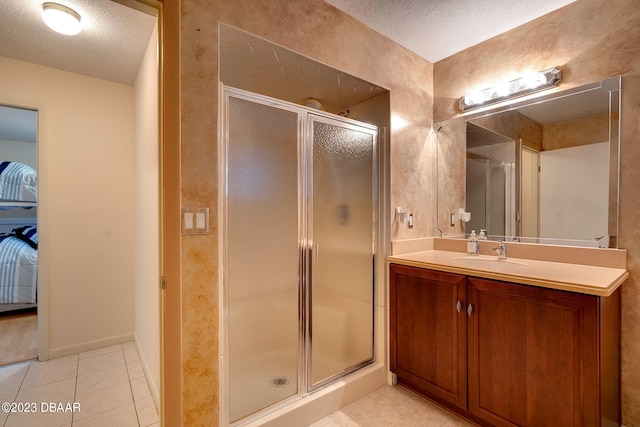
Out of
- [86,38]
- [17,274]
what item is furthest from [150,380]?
[17,274]

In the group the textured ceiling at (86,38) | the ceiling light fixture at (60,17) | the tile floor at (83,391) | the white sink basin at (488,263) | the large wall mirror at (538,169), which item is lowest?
the tile floor at (83,391)

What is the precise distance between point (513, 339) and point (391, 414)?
0.88m

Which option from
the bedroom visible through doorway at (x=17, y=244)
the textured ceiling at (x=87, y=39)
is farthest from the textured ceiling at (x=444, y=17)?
the bedroom visible through doorway at (x=17, y=244)

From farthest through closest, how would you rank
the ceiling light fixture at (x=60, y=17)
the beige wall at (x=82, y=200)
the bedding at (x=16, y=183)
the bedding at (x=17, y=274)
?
the bedding at (x=16, y=183), the bedding at (x=17, y=274), the beige wall at (x=82, y=200), the ceiling light fixture at (x=60, y=17)

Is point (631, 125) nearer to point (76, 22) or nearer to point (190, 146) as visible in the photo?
point (190, 146)

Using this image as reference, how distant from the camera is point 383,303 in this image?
2.08 meters

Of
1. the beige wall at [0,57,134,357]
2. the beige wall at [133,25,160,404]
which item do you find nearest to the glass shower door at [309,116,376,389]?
the beige wall at [133,25,160,404]

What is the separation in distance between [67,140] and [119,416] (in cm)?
227

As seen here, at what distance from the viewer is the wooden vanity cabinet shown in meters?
1.21

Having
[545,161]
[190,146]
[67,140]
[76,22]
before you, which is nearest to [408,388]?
[545,161]

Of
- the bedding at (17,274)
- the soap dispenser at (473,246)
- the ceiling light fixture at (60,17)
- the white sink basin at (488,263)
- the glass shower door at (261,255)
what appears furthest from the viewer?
the bedding at (17,274)

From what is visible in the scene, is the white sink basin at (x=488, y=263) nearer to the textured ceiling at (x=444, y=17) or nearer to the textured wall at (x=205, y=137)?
the textured wall at (x=205, y=137)

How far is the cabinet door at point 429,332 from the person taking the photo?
164cm

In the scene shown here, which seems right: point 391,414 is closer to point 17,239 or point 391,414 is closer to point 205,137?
point 205,137
